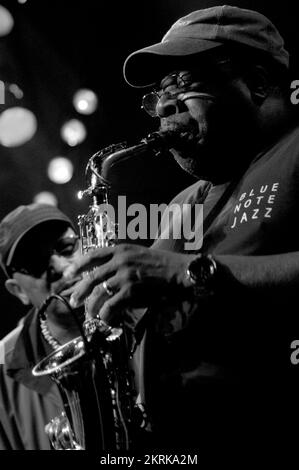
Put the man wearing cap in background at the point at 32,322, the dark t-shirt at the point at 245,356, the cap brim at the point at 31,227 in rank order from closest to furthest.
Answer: the dark t-shirt at the point at 245,356 < the man wearing cap in background at the point at 32,322 < the cap brim at the point at 31,227

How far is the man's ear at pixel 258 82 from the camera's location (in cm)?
229

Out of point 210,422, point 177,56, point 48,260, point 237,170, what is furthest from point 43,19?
point 210,422

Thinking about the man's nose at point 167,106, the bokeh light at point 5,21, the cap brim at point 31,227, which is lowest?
the cap brim at point 31,227

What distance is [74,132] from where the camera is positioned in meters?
4.22

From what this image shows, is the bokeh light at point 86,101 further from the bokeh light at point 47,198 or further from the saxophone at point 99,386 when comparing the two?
the saxophone at point 99,386

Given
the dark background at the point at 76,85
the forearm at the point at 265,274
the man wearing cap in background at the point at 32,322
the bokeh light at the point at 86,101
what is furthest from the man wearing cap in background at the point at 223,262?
the bokeh light at the point at 86,101

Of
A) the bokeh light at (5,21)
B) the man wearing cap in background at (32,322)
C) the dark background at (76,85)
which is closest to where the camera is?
the man wearing cap in background at (32,322)

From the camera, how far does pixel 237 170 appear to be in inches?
90.4

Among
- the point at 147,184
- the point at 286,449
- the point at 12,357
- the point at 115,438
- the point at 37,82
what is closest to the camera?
the point at 286,449

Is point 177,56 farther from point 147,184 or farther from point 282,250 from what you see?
point 147,184

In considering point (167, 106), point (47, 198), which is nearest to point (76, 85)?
point (47, 198)

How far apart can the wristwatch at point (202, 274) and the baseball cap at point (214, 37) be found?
998 mm

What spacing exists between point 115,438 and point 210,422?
54cm

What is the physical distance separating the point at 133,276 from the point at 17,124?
3070 mm
